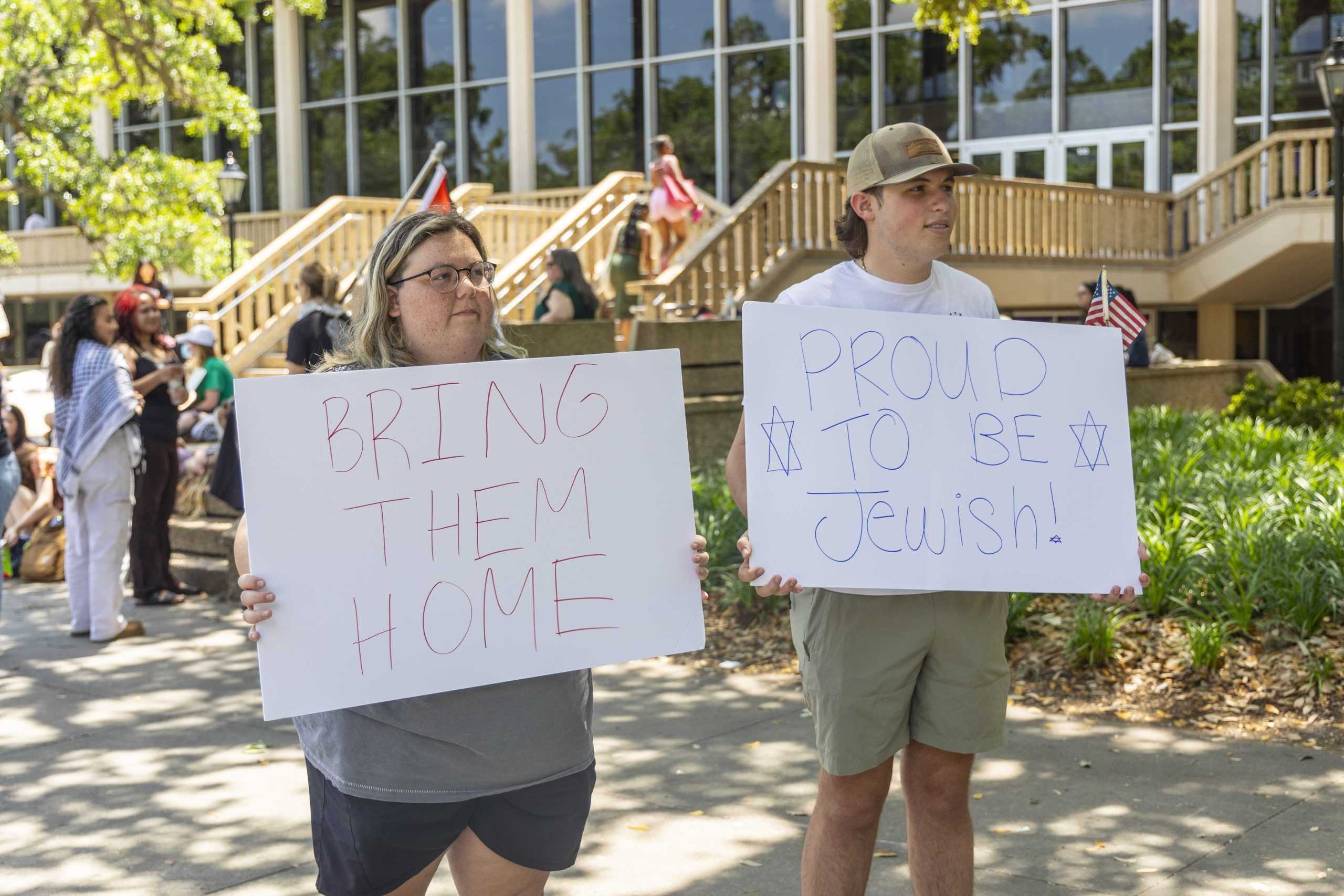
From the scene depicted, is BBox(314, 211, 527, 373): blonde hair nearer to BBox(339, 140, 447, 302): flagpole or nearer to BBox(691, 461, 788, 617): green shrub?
BBox(339, 140, 447, 302): flagpole

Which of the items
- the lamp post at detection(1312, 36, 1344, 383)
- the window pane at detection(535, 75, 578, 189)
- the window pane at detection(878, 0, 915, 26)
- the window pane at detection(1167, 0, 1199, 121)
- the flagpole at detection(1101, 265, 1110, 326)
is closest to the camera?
the flagpole at detection(1101, 265, 1110, 326)

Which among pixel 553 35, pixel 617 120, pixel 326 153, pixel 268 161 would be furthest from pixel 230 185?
pixel 268 161

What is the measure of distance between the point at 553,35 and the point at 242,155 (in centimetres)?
943

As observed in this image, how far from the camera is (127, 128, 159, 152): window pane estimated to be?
36.8 m

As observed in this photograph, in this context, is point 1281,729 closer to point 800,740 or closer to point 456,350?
point 800,740

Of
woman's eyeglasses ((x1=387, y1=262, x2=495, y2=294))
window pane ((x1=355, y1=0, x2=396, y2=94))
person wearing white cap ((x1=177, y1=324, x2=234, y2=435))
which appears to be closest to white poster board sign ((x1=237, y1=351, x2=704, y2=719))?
→ woman's eyeglasses ((x1=387, y1=262, x2=495, y2=294))

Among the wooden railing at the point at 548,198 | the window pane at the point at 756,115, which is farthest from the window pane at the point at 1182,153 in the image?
the wooden railing at the point at 548,198

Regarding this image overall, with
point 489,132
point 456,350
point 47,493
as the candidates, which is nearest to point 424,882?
point 456,350

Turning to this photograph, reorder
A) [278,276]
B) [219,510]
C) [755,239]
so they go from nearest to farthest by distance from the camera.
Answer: [219,510] < [755,239] < [278,276]

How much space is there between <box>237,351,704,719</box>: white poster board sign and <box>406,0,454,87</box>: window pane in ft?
99.8

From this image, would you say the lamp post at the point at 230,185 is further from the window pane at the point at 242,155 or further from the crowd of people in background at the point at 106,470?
the window pane at the point at 242,155

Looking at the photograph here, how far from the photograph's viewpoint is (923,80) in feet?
86.0

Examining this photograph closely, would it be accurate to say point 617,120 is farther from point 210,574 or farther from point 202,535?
point 210,574

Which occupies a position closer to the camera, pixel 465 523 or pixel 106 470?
pixel 465 523
